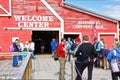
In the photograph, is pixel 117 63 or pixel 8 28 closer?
pixel 117 63

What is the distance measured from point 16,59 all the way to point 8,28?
12797 millimetres

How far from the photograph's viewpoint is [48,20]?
37.9 meters

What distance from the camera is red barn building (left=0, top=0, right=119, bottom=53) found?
3734 centimetres

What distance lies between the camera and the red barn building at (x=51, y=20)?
37.3 metres

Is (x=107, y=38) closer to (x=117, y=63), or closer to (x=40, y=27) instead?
(x=40, y=27)

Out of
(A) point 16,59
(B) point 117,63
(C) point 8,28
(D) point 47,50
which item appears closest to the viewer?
(B) point 117,63

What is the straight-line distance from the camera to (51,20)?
37.9 meters

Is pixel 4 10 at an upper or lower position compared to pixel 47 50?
upper

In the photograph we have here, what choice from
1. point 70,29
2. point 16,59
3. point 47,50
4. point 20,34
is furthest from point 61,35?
point 16,59

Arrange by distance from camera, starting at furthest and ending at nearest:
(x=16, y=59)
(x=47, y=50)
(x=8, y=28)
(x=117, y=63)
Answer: (x=47, y=50) → (x=8, y=28) → (x=16, y=59) → (x=117, y=63)

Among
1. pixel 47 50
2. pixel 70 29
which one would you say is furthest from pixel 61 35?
pixel 47 50

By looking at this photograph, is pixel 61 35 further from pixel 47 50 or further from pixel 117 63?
pixel 117 63

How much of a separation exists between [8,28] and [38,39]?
9088 mm

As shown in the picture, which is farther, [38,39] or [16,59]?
[38,39]
